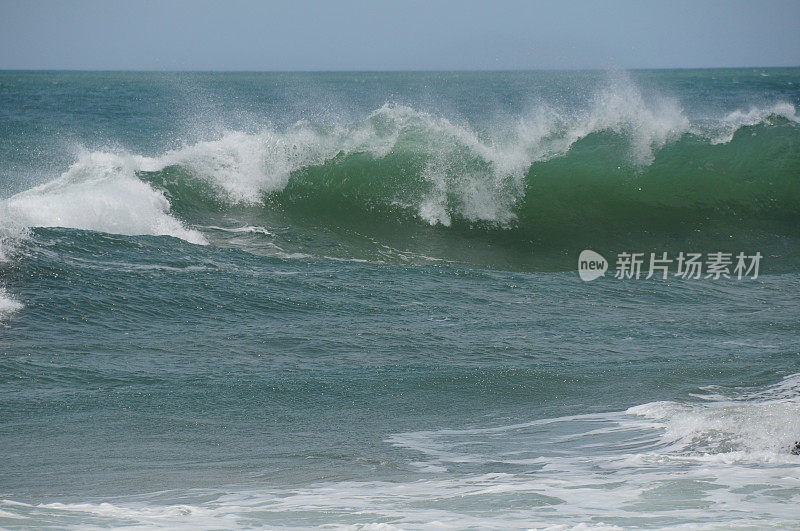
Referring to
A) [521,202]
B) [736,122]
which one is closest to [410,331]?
[521,202]

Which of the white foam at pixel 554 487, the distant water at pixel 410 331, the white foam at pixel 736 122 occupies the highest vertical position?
the white foam at pixel 736 122

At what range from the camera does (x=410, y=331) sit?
7598 millimetres

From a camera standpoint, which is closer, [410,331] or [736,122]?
[410,331]

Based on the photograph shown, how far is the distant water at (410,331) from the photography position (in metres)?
4.32

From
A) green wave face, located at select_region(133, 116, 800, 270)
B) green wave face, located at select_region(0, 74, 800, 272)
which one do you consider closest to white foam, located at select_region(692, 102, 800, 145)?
green wave face, located at select_region(0, 74, 800, 272)

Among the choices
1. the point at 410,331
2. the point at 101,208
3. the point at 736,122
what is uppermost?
the point at 736,122

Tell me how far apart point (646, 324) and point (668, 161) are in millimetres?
5342

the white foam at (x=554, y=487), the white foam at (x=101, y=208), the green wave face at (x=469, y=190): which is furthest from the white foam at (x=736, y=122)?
the white foam at (x=554, y=487)

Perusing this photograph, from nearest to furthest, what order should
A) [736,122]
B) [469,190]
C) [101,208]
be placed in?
[101,208] → [469,190] → [736,122]

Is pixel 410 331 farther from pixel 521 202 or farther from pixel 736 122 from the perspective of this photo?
pixel 736 122

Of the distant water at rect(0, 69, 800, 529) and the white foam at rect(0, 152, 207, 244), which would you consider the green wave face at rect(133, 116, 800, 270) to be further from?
the white foam at rect(0, 152, 207, 244)

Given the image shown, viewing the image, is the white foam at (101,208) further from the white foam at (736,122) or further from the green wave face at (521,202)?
the white foam at (736,122)

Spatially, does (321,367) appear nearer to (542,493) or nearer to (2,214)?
(542,493)

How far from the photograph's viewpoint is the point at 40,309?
7770 millimetres
